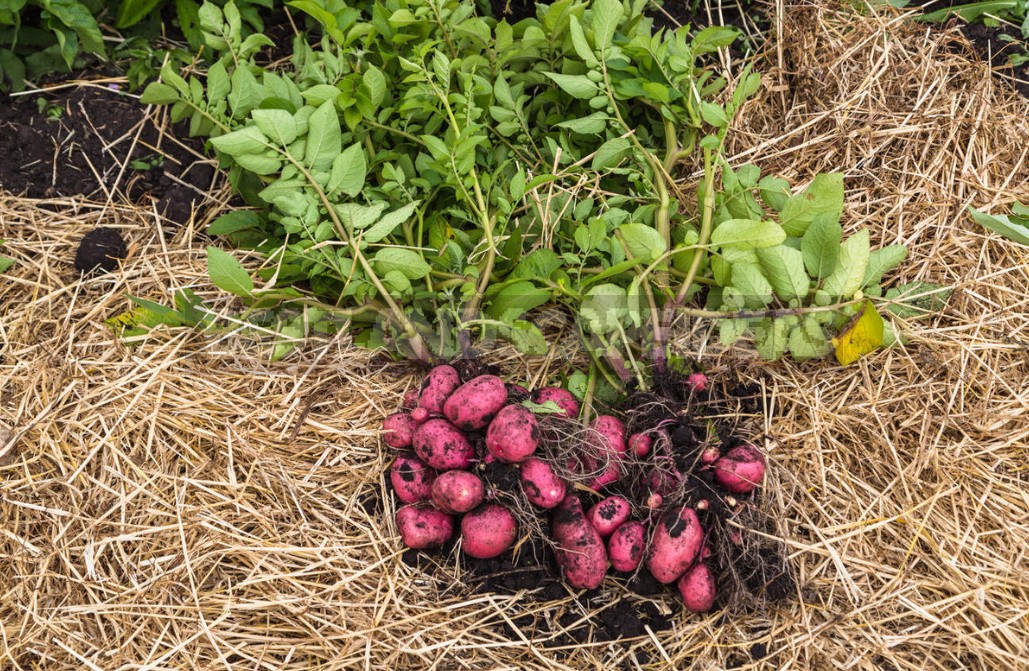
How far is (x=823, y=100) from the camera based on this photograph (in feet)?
6.94

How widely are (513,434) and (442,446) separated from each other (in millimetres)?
162

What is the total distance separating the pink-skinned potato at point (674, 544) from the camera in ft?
4.87

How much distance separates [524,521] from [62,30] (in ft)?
5.87

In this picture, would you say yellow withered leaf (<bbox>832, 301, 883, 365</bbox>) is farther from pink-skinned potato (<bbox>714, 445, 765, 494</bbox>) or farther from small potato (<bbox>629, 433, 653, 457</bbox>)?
small potato (<bbox>629, 433, 653, 457</bbox>)

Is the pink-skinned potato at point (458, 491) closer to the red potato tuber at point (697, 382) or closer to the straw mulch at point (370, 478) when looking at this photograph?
the straw mulch at point (370, 478)

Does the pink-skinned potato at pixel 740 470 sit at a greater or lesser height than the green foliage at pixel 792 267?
lesser

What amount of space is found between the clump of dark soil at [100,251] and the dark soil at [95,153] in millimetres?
133

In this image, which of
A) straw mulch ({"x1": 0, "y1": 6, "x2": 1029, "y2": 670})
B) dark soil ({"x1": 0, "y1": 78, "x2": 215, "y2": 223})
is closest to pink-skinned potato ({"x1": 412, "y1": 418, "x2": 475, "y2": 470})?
straw mulch ({"x1": 0, "y1": 6, "x2": 1029, "y2": 670})

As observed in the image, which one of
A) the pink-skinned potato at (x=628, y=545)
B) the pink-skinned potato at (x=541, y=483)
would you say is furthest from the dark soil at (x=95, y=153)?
the pink-skinned potato at (x=628, y=545)

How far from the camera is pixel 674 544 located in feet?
4.86

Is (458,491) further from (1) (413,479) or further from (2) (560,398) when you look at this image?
(2) (560,398)

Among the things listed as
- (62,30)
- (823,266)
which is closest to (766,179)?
(823,266)

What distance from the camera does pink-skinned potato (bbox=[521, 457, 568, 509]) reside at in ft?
4.95

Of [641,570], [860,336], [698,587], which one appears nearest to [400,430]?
[641,570]
